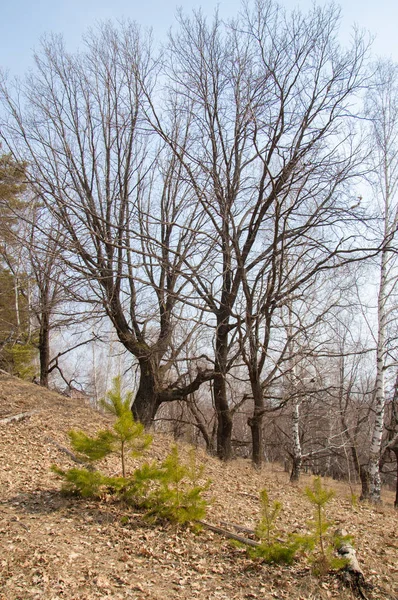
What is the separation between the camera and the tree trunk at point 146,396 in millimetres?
11172

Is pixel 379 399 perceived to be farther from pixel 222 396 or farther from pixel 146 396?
pixel 146 396

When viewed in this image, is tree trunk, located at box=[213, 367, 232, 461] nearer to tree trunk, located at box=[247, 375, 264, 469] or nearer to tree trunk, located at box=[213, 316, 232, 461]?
tree trunk, located at box=[213, 316, 232, 461]

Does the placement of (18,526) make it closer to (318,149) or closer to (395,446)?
(318,149)

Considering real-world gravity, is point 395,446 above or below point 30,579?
above

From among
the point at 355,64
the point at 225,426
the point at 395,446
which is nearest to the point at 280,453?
the point at 395,446

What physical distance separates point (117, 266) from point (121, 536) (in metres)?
7.23

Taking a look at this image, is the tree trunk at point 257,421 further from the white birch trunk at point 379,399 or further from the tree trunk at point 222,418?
the white birch trunk at point 379,399

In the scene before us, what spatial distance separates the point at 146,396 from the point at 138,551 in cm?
706

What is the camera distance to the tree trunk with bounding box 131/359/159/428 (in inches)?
440

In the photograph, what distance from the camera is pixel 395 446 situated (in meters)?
14.8

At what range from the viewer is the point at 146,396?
11266 mm

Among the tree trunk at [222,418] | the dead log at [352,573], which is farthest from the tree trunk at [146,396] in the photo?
Answer: the dead log at [352,573]

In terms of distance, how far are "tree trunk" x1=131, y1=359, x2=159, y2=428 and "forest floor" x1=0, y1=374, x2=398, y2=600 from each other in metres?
4.39

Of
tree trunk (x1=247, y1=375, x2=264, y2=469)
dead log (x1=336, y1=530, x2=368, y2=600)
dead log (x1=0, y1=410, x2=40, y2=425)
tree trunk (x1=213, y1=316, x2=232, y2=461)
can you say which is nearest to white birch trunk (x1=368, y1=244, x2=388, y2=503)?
tree trunk (x1=247, y1=375, x2=264, y2=469)
